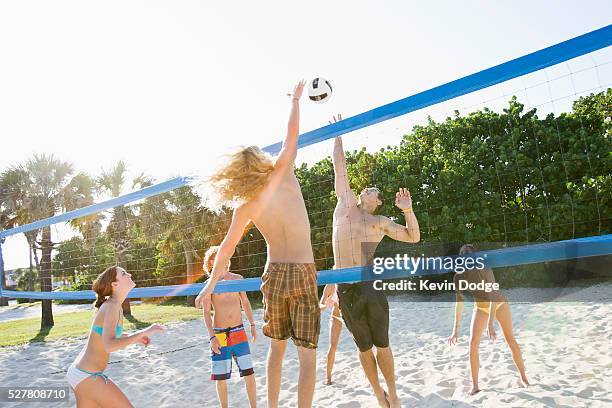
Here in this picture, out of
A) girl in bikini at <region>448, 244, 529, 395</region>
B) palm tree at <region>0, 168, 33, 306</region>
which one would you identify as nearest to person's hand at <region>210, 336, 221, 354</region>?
girl in bikini at <region>448, 244, 529, 395</region>

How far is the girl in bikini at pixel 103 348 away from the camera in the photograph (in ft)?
8.92

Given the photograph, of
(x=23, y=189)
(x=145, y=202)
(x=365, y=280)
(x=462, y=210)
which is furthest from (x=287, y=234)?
(x=23, y=189)

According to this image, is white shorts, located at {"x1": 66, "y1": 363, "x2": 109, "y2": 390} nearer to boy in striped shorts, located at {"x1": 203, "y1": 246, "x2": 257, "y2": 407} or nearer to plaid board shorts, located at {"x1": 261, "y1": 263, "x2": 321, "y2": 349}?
boy in striped shorts, located at {"x1": 203, "y1": 246, "x2": 257, "y2": 407}

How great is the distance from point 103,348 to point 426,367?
322 cm

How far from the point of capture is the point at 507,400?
3.55m

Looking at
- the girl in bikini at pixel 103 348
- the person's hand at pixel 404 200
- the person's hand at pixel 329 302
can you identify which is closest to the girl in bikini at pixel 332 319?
the person's hand at pixel 329 302

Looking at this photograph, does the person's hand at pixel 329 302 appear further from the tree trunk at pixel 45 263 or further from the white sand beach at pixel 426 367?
the tree trunk at pixel 45 263

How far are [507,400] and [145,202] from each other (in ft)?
35.4

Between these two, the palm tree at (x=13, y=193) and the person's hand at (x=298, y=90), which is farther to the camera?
the palm tree at (x=13, y=193)

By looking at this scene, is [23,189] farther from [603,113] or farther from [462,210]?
[603,113]

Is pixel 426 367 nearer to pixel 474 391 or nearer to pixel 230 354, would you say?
pixel 474 391

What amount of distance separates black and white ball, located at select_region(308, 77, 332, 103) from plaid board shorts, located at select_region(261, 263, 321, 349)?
1411 millimetres

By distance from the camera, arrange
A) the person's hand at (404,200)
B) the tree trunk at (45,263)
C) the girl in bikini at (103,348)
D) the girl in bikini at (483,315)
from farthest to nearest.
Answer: the tree trunk at (45,263) < the girl in bikini at (483,315) < the person's hand at (404,200) < the girl in bikini at (103,348)

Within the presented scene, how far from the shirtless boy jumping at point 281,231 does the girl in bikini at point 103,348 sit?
694mm
